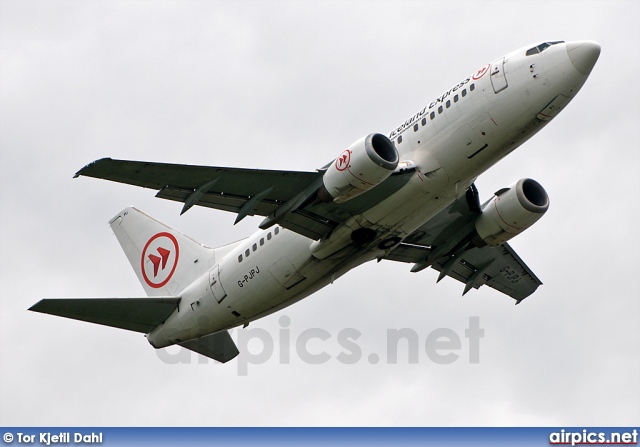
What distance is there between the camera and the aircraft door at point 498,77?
35.8m

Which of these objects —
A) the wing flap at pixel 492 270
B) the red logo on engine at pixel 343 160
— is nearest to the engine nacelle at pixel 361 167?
the red logo on engine at pixel 343 160

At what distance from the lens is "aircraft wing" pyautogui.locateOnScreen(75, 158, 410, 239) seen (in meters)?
35.7

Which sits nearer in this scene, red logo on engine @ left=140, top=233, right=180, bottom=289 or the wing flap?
the wing flap

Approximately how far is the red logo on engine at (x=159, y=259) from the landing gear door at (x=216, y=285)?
13.7 ft

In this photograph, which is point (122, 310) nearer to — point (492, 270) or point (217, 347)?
point (217, 347)

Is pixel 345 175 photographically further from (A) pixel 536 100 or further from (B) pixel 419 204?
(A) pixel 536 100

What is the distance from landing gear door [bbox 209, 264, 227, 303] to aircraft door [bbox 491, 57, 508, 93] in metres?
12.4

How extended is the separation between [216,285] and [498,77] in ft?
42.3

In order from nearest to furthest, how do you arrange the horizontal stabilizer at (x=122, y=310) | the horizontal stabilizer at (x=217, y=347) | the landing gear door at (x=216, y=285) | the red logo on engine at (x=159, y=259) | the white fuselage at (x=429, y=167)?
the white fuselage at (x=429, y=167) < the horizontal stabilizer at (x=122, y=310) < the landing gear door at (x=216, y=285) < the horizontal stabilizer at (x=217, y=347) < the red logo on engine at (x=159, y=259)

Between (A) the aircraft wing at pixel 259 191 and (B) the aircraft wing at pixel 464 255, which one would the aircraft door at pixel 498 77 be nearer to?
(A) the aircraft wing at pixel 259 191

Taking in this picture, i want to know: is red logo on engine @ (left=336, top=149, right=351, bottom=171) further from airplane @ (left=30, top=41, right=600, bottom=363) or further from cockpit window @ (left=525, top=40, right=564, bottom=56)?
cockpit window @ (left=525, top=40, right=564, bottom=56)

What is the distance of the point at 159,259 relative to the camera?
46.0 metres

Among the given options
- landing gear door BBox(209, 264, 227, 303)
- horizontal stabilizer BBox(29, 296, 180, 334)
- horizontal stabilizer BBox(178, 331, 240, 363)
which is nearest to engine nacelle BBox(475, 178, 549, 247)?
landing gear door BBox(209, 264, 227, 303)

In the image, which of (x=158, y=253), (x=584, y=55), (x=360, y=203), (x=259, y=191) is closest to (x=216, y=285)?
(x=259, y=191)
